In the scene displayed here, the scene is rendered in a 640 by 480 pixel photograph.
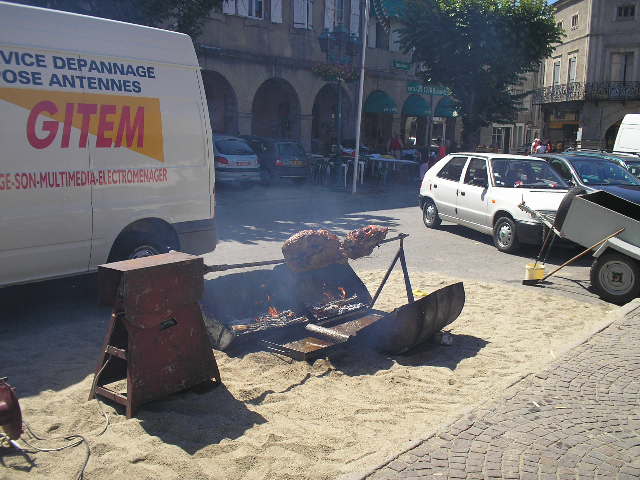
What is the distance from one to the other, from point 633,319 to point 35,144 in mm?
6436

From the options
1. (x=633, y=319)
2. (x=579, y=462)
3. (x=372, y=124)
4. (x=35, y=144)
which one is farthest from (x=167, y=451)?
(x=372, y=124)

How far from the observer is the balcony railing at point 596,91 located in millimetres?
41344

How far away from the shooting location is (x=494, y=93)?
26.3 m

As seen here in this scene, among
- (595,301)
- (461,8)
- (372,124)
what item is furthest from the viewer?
(372,124)

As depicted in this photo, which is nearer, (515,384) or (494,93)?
(515,384)

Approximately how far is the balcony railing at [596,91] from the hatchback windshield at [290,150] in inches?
1074

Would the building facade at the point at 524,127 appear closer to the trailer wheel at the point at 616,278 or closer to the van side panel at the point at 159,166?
the trailer wheel at the point at 616,278

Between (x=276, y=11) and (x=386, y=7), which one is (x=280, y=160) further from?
(x=386, y=7)

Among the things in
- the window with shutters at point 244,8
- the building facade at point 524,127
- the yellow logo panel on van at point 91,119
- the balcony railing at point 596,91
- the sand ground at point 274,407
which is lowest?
the sand ground at point 274,407

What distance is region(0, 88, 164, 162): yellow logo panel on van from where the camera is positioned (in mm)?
5777

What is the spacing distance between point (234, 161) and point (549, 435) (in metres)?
16.2

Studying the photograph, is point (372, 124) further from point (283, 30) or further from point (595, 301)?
point (595, 301)

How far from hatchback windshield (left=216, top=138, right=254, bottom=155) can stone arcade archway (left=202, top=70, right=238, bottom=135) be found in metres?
5.99

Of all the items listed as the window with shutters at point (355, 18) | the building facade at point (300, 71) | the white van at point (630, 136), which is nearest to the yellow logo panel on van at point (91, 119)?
the building facade at point (300, 71)
